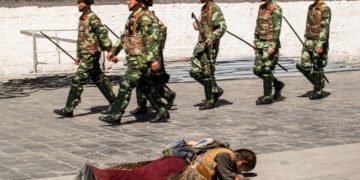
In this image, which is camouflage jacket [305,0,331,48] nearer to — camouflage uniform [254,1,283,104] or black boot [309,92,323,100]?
camouflage uniform [254,1,283,104]

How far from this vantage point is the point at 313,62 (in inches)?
510

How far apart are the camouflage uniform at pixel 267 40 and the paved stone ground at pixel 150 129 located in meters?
0.48

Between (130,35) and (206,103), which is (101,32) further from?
(206,103)

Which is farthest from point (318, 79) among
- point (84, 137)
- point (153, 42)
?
point (84, 137)

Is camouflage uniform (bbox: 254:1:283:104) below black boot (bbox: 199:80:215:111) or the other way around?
the other way around

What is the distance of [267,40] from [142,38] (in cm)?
280

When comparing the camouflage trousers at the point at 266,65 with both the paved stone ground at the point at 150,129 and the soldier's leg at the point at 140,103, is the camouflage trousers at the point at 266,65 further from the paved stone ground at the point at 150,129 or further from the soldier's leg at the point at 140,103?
the soldier's leg at the point at 140,103

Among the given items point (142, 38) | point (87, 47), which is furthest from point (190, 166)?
point (87, 47)

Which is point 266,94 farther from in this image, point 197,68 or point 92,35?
point 92,35

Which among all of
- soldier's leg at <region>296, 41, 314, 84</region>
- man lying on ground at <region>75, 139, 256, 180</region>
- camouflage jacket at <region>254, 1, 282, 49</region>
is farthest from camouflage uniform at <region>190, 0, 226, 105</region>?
man lying on ground at <region>75, 139, 256, 180</region>

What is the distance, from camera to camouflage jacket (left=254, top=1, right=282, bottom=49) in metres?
12.2

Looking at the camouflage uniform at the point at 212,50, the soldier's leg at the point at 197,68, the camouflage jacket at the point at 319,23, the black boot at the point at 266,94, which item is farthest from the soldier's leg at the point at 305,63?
the soldier's leg at the point at 197,68

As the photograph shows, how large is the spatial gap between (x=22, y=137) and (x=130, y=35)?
2.08 m

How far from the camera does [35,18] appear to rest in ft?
58.9
